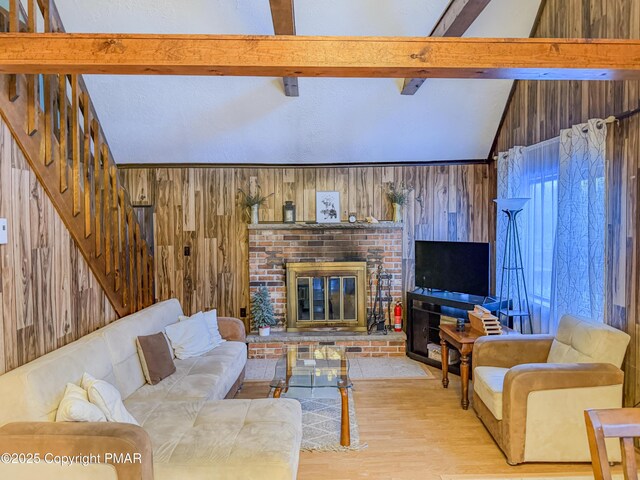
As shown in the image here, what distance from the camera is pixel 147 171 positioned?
513cm

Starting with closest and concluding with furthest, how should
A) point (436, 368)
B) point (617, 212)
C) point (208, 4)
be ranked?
point (617, 212) → point (208, 4) → point (436, 368)

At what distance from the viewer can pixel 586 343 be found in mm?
2766

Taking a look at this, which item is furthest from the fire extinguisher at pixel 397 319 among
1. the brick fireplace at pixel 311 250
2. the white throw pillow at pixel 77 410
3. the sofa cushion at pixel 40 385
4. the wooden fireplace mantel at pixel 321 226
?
the white throw pillow at pixel 77 410

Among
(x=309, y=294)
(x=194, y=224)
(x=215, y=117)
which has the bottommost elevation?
(x=309, y=294)

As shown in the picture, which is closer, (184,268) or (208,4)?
(208,4)

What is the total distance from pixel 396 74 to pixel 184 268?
152 inches

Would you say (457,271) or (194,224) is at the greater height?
(194,224)

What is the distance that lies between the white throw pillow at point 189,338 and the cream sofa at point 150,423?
425 millimetres

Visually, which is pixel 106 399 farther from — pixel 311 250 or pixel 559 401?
pixel 311 250

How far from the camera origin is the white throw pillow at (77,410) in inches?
78.0

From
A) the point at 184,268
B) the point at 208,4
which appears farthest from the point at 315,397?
the point at 208,4

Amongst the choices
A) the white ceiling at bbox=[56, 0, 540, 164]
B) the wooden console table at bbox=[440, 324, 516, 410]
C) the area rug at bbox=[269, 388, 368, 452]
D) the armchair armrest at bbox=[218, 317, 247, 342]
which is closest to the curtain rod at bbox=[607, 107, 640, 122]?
the white ceiling at bbox=[56, 0, 540, 164]

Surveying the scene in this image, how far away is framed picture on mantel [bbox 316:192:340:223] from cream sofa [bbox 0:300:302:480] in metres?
2.57

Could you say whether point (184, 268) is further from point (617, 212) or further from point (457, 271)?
point (617, 212)
